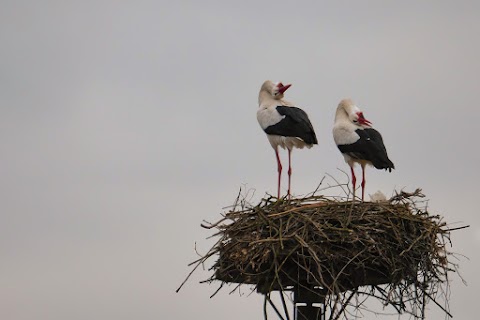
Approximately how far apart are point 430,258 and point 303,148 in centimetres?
278

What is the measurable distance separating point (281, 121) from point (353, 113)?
3.05 feet

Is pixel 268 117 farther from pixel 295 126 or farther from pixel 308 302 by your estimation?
pixel 308 302

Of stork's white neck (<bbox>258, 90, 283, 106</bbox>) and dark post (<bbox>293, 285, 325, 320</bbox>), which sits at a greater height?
stork's white neck (<bbox>258, 90, 283, 106</bbox>)

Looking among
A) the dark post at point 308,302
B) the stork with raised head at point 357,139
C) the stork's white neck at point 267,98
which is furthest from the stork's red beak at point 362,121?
the dark post at point 308,302

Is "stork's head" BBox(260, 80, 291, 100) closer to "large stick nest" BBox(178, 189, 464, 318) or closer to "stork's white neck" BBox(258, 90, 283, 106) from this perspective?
"stork's white neck" BBox(258, 90, 283, 106)

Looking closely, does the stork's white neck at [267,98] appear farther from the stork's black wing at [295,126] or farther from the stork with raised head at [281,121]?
the stork's black wing at [295,126]

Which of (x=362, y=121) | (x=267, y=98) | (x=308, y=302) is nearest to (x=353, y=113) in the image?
(x=362, y=121)

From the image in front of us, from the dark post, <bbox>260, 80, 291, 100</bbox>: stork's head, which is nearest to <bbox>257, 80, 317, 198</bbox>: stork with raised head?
<bbox>260, 80, 291, 100</bbox>: stork's head

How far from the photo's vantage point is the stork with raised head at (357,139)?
1164 cm

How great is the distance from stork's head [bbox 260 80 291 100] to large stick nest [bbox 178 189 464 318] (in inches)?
98.8

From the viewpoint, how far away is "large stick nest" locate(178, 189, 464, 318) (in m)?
9.35

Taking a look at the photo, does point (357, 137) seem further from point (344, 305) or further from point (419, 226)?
point (344, 305)

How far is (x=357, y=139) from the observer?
11789 mm

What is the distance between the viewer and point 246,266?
9438mm
